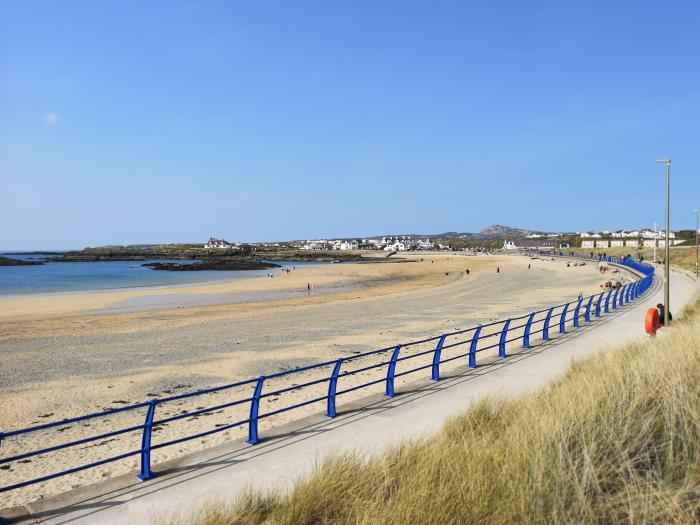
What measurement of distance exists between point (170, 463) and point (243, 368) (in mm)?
8543

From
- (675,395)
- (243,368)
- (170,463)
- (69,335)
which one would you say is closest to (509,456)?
(675,395)

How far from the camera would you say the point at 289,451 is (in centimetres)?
713

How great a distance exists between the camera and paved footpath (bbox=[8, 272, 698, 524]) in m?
5.60

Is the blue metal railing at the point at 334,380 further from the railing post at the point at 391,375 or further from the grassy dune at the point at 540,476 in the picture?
the grassy dune at the point at 540,476

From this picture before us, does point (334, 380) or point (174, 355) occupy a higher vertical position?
point (334, 380)

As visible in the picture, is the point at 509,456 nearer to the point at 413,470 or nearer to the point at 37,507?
the point at 413,470

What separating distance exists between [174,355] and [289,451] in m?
11.8

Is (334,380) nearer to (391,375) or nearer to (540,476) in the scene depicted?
(391,375)

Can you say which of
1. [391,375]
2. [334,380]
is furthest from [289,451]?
[391,375]

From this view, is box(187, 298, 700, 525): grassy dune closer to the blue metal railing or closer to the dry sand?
the blue metal railing

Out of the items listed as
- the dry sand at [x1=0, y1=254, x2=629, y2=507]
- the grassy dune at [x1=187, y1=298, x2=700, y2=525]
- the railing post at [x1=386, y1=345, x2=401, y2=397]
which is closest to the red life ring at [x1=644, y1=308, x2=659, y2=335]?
the dry sand at [x1=0, y1=254, x2=629, y2=507]

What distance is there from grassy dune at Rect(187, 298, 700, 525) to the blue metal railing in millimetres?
1927

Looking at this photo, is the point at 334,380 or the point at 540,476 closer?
the point at 540,476

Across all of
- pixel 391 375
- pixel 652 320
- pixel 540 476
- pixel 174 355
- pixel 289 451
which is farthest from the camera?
pixel 174 355
